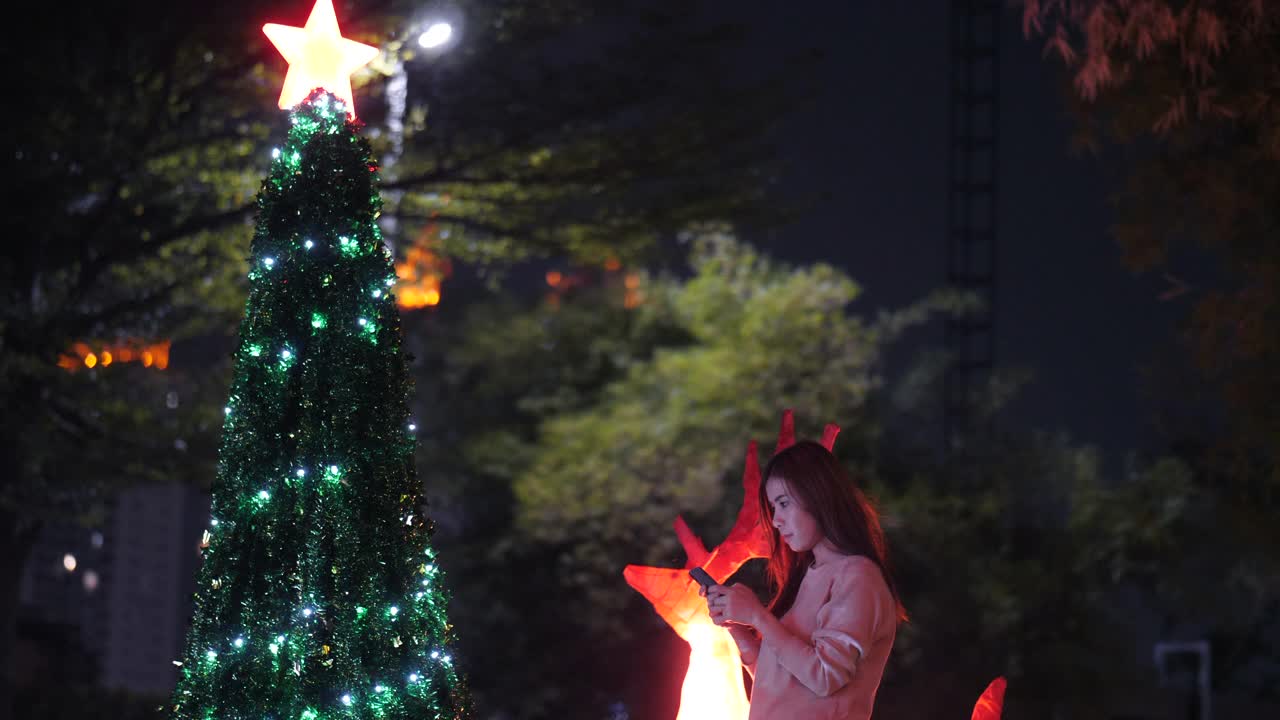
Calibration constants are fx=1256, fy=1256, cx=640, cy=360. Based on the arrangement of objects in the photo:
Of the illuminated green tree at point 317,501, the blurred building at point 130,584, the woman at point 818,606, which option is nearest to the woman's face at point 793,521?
the woman at point 818,606

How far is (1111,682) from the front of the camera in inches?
420

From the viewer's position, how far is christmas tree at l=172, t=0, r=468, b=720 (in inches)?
120

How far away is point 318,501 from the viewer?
310 centimetres

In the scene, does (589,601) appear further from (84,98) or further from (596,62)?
(84,98)

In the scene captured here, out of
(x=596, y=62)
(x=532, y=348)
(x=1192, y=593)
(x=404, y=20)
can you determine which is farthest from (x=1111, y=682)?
(x=404, y=20)

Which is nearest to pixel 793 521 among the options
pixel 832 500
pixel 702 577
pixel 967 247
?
pixel 832 500

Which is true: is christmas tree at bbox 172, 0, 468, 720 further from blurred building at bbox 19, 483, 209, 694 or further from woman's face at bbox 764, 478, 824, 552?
blurred building at bbox 19, 483, 209, 694

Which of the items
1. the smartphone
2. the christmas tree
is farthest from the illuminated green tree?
the smartphone

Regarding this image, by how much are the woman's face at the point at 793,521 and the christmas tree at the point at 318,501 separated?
0.95 m

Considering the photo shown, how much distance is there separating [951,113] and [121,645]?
29.5 feet

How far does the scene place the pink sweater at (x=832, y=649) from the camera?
265 cm

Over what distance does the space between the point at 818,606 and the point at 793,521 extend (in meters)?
0.19

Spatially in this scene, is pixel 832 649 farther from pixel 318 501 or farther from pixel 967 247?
pixel 967 247

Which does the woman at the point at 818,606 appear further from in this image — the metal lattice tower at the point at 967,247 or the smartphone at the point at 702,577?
the metal lattice tower at the point at 967,247
